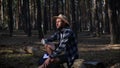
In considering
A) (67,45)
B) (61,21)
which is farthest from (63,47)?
(61,21)

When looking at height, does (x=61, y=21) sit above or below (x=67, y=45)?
above

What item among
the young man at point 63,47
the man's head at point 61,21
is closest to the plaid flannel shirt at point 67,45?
the young man at point 63,47

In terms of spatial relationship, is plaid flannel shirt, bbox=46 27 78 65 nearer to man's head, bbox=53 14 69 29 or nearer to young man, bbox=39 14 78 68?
young man, bbox=39 14 78 68

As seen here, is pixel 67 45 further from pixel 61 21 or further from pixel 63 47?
pixel 61 21

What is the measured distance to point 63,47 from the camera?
6.14 metres

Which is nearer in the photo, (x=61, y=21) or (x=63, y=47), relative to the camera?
(x=63, y=47)

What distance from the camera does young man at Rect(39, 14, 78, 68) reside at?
609cm

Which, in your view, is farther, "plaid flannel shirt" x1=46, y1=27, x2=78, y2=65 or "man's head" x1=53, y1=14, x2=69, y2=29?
"man's head" x1=53, y1=14, x2=69, y2=29

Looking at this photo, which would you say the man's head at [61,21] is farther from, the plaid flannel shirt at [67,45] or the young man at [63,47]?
the plaid flannel shirt at [67,45]

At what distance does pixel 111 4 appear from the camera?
64.6ft

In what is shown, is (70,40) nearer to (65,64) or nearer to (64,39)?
(64,39)

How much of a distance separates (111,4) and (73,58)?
13.8 m

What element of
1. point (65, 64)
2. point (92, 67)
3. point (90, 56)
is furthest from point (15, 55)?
point (65, 64)

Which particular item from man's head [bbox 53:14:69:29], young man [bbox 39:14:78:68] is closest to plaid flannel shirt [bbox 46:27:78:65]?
young man [bbox 39:14:78:68]
